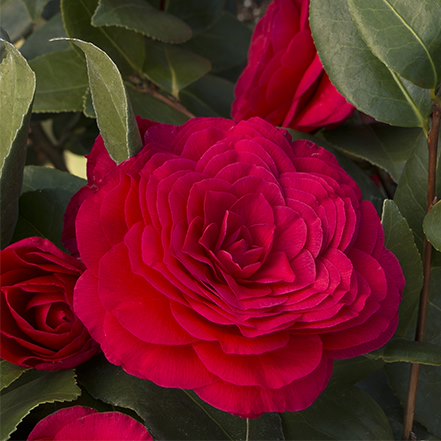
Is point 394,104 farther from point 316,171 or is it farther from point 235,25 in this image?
point 235,25

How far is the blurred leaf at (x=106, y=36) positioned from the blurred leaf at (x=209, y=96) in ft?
0.19

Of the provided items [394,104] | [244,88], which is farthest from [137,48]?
[394,104]

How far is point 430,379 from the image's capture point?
50 cm

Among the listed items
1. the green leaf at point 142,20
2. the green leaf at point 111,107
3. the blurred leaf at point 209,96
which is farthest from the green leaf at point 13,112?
the blurred leaf at point 209,96

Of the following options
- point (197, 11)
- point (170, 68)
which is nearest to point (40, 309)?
Answer: point (170, 68)

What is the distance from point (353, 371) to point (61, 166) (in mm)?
499

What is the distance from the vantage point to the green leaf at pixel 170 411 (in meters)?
0.42

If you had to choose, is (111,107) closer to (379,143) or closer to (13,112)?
(13,112)

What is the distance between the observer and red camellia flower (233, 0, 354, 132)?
533 millimetres

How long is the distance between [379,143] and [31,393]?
0.94ft

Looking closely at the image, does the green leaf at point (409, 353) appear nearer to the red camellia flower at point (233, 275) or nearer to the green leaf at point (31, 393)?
the red camellia flower at point (233, 275)

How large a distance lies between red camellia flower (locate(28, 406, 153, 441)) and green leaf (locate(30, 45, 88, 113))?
0.96 feet

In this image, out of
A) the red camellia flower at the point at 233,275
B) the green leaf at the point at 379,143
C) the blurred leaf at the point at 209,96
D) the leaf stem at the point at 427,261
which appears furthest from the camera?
the blurred leaf at the point at 209,96

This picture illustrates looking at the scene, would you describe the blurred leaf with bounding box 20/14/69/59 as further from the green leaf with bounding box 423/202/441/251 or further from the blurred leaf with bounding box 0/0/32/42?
the green leaf with bounding box 423/202/441/251
